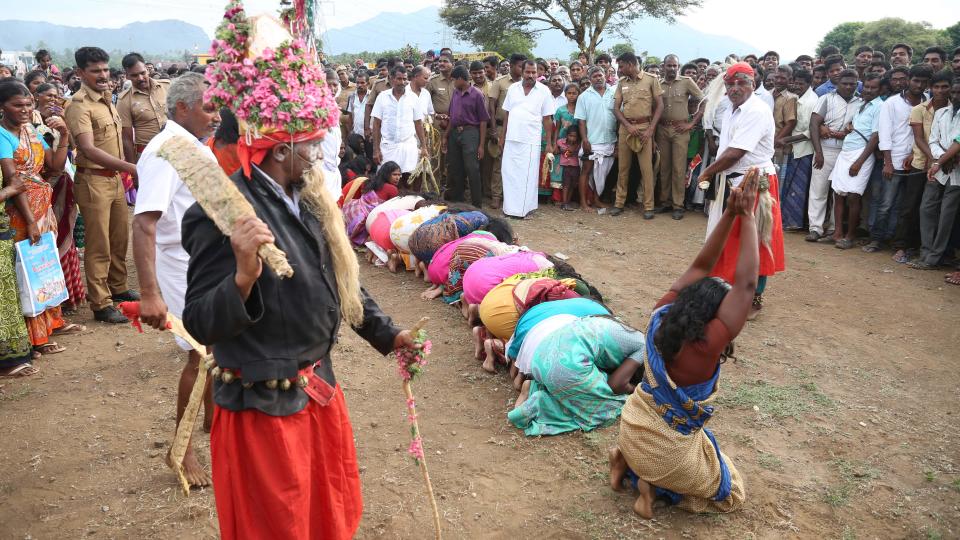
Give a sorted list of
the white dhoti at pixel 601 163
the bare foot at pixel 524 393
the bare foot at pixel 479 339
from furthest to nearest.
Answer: the white dhoti at pixel 601 163, the bare foot at pixel 479 339, the bare foot at pixel 524 393

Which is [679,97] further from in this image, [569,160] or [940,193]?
[940,193]

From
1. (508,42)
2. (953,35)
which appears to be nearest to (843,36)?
(953,35)

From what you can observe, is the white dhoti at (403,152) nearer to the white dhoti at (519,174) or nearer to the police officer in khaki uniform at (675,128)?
the white dhoti at (519,174)

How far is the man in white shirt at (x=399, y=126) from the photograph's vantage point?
915cm

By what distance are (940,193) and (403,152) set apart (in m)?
6.26

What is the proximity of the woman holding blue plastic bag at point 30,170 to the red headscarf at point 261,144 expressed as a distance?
366 cm

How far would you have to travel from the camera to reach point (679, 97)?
9203 mm

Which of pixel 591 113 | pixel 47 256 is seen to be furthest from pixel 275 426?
pixel 591 113

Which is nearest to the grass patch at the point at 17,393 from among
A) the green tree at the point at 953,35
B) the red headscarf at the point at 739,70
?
the red headscarf at the point at 739,70

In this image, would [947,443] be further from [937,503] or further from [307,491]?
[307,491]

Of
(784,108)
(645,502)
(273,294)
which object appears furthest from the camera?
(784,108)

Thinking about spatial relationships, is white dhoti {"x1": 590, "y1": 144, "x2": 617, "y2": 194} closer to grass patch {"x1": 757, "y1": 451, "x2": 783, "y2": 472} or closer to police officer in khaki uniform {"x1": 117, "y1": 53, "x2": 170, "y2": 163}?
police officer in khaki uniform {"x1": 117, "y1": 53, "x2": 170, "y2": 163}

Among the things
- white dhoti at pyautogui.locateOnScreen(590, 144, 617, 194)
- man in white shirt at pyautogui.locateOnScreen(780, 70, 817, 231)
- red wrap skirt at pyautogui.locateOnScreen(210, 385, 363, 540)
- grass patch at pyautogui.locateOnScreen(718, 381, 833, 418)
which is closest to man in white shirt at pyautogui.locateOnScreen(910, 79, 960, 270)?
man in white shirt at pyautogui.locateOnScreen(780, 70, 817, 231)

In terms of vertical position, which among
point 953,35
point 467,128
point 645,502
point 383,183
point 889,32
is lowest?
point 645,502
